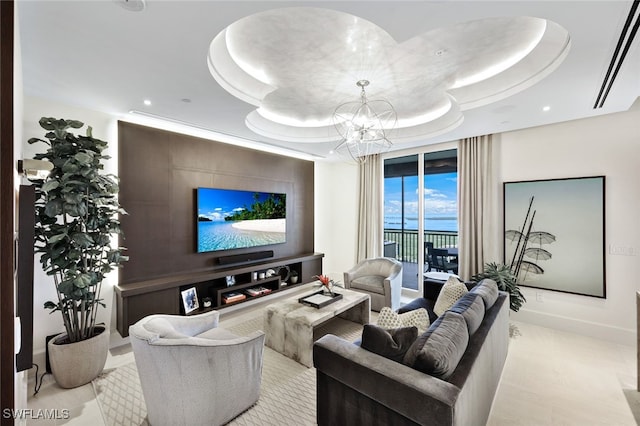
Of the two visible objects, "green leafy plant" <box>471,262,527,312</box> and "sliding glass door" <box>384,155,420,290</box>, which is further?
"sliding glass door" <box>384,155,420,290</box>

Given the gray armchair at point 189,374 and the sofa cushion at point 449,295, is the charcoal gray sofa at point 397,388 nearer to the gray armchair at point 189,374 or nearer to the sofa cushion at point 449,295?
the gray armchair at point 189,374

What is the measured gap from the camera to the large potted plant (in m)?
2.30

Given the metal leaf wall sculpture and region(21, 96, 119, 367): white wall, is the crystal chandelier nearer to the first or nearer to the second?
the metal leaf wall sculpture

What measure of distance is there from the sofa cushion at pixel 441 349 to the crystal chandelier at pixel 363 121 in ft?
5.96

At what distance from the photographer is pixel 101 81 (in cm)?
240

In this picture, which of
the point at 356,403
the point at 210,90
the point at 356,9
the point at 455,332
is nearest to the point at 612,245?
the point at 455,332

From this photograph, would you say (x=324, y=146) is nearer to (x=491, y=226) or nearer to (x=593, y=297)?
(x=491, y=226)

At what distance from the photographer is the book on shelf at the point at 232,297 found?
4.06m

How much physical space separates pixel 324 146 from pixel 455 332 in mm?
3749

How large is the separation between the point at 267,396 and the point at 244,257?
2394 millimetres

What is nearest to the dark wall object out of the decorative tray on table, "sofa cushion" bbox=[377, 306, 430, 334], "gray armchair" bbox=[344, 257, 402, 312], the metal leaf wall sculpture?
"sofa cushion" bbox=[377, 306, 430, 334]

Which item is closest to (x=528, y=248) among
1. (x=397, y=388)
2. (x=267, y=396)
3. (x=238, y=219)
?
(x=397, y=388)

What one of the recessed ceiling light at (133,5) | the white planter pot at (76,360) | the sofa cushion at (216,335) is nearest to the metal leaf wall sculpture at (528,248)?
the sofa cushion at (216,335)

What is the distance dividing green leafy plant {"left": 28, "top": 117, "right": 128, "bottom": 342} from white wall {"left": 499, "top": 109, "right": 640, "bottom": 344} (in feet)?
17.5
